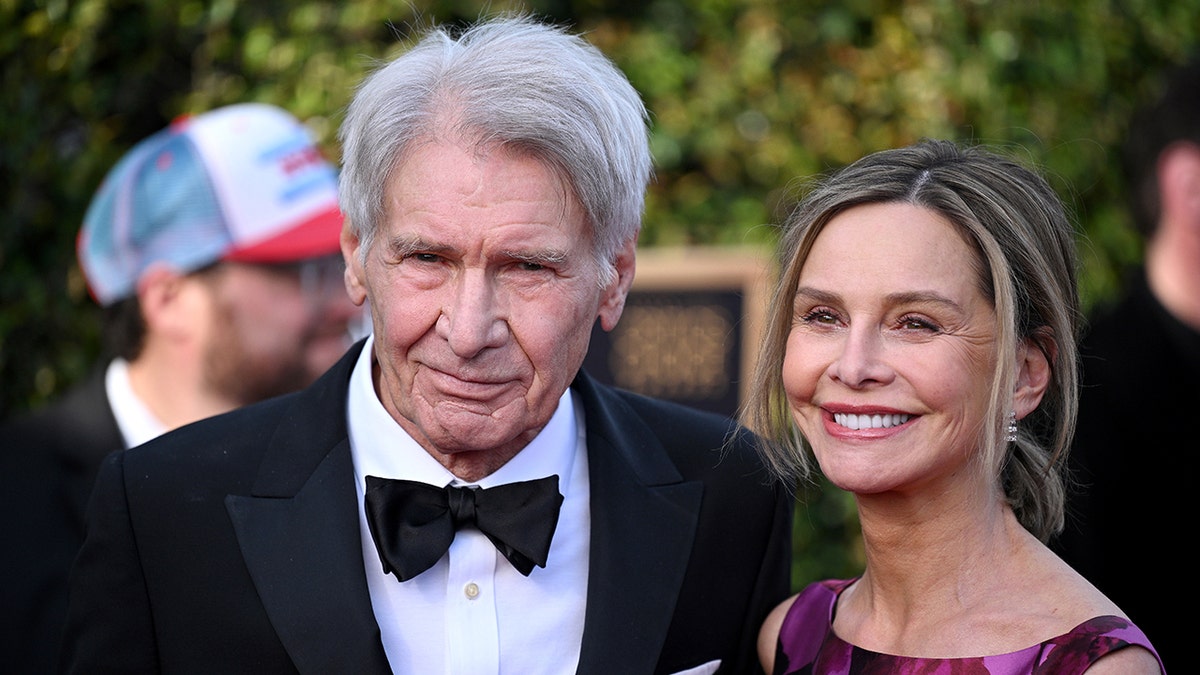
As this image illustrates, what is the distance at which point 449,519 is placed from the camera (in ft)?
8.14

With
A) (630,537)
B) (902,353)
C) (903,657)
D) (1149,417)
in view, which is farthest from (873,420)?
(1149,417)

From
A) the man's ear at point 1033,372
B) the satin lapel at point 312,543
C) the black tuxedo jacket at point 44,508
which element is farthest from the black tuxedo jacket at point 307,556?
the black tuxedo jacket at point 44,508

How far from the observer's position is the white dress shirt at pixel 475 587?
7.98ft

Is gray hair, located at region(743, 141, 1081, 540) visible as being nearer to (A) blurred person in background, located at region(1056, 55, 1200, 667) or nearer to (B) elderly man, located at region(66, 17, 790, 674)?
(B) elderly man, located at region(66, 17, 790, 674)

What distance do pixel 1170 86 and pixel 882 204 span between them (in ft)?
8.39

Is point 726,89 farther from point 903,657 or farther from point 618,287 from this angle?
point 903,657

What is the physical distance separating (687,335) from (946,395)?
→ 2.47 m

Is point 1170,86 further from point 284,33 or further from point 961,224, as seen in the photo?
point 284,33

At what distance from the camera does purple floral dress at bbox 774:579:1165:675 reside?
209cm

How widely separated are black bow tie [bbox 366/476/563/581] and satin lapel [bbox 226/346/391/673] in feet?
0.23

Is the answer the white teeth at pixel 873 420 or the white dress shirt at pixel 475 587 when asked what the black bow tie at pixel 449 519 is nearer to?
the white dress shirt at pixel 475 587

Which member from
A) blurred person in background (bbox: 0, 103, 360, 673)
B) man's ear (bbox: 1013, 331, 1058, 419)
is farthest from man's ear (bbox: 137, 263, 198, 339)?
man's ear (bbox: 1013, 331, 1058, 419)

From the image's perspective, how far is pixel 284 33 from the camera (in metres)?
4.84

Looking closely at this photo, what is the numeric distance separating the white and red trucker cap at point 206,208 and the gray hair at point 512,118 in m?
1.27
